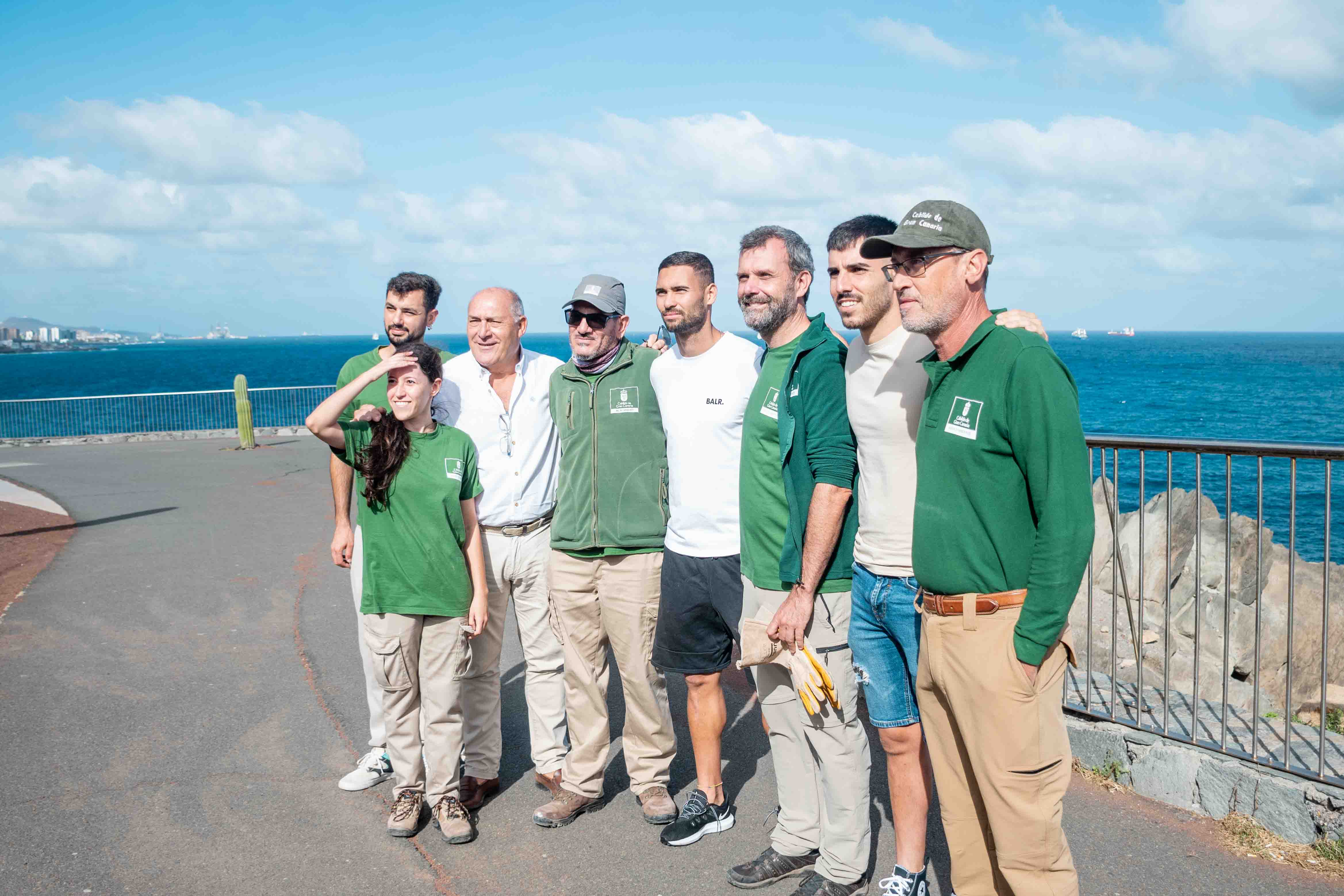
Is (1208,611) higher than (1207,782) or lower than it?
lower

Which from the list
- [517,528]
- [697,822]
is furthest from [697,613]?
[517,528]

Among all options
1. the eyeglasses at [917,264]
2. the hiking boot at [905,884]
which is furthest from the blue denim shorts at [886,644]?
the eyeglasses at [917,264]

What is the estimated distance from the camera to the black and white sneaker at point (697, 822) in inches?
161

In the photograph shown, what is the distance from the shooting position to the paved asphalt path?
3.79 m

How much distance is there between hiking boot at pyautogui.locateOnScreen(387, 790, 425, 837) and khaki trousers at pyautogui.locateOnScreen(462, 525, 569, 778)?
0.33 meters

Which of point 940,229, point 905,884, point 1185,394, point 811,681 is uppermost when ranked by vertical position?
point 940,229

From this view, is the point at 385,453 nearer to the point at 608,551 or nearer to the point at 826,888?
the point at 608,551

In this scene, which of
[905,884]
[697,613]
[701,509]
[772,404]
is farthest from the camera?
[697,613]

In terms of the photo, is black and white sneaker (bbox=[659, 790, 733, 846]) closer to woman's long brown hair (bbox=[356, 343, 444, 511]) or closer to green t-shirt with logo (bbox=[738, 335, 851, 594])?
green t-shirt with logo (bbox=[738, 335, 851, 594])

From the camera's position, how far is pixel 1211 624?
11.2 metres

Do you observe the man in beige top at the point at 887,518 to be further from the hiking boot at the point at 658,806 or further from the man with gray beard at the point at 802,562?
the hiking boot at the point at 658,806

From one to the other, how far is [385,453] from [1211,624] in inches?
416

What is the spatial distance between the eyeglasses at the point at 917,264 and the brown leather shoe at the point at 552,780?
9.55 feet

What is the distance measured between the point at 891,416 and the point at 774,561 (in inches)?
31.7
